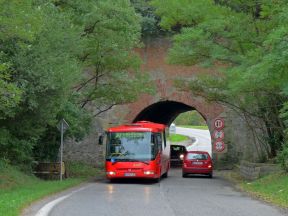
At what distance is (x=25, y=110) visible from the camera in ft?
63.9

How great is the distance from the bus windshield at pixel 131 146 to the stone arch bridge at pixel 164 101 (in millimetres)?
10992

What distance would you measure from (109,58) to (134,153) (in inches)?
234

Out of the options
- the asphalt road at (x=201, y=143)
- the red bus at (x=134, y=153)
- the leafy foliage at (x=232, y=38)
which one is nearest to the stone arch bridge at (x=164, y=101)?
the leafy foliage at (x=232, y=38)

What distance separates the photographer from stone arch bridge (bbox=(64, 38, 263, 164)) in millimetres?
35812

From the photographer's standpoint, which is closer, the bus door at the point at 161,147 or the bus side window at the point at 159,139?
the bus side window at the point at 159,139

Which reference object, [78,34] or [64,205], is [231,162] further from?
[64,205]

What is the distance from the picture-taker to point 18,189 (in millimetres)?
18391

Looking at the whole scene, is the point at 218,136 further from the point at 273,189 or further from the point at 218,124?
the point at 273,189

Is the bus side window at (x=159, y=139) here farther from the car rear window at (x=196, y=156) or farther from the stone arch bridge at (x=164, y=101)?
the stone arch bridge at (x=164, y=101)

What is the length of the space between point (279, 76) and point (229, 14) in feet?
21.4

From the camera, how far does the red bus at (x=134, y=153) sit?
24.2 m

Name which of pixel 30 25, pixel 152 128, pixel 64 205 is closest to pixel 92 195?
pixel 64 205

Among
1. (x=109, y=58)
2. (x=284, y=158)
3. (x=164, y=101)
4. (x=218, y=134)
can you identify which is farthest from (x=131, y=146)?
(x=164, y=101)

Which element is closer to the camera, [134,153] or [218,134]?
[134,153]
